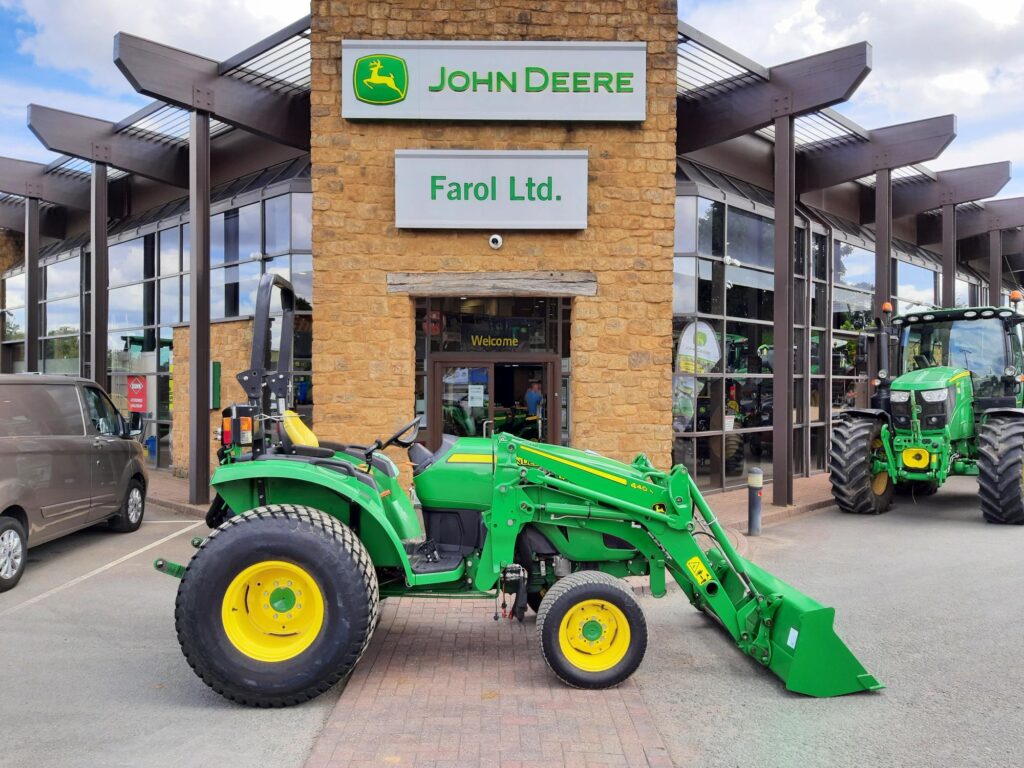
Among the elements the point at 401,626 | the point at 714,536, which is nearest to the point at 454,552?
the point at 401,626

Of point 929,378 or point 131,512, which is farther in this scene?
point 929,378

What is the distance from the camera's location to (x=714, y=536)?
Result: 4.53 m

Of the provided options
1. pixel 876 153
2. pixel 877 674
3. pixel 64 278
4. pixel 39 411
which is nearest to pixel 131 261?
pixel 64 278

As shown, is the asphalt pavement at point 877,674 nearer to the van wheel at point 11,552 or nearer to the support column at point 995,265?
the van wheel at point 11,552

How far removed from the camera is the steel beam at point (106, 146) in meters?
11.4

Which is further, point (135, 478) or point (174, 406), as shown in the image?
point (174, 406)

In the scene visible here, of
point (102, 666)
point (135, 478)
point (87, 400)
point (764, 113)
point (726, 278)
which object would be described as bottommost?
point (102, 666)

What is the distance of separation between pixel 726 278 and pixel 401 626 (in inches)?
341

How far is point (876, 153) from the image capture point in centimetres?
1242

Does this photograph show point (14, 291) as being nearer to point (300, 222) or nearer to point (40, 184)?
point (40, 184)

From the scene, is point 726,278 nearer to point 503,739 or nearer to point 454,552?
point 454,552

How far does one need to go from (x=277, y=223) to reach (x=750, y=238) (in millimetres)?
7761

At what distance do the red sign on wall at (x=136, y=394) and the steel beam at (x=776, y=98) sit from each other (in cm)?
1082

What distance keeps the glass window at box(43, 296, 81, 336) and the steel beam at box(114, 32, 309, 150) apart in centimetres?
933
